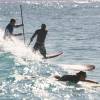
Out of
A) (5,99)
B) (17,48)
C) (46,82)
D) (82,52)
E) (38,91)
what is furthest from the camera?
(82,52)

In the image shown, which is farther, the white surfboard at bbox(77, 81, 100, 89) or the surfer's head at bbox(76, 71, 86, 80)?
the surfer's head at bbox(76, 71, 86, 80)

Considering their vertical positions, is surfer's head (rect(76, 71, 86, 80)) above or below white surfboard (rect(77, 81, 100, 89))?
above

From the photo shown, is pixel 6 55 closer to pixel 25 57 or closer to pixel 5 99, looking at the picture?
pixel 25 57

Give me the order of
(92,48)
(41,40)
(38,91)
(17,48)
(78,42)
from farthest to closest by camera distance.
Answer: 1. (78,42)
2. (92,48)
3. (17,48)
4. (41,40)
5. (38,91)

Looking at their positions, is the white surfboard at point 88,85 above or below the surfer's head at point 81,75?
below

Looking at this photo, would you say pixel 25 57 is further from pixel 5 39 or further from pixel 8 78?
pixel 8 78

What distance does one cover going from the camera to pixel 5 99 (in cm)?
1920

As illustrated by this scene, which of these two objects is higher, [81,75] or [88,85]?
[81,75]

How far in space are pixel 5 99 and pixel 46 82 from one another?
3.38 metres

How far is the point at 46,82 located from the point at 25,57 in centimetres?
745

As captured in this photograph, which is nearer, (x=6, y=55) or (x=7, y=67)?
(x=7, y=67)

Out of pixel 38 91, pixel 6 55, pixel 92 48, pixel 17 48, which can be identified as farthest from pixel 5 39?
pixel 38 91

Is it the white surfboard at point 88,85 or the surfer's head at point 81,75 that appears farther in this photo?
the surfer's head at point 81,75

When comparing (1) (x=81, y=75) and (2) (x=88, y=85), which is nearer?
(2) (x=88, y=85)
